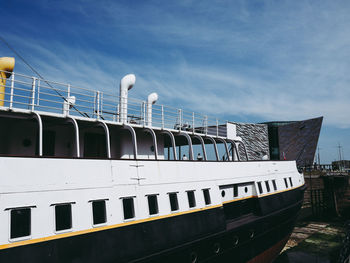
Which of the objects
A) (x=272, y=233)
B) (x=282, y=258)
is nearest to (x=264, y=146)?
(x=282, y=258)

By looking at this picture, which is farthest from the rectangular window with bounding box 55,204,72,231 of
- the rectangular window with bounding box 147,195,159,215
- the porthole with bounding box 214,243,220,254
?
the porthole with bounding box 214,243,220,254

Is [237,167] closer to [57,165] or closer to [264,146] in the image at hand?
[57,165]

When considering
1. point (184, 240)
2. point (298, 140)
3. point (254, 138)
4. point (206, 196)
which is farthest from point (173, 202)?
point (298, 140)

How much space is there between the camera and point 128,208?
7402 millimetres

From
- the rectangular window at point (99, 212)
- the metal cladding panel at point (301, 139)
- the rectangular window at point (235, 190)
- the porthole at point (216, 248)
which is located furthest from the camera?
the metal cladding panel at point (301, 139)

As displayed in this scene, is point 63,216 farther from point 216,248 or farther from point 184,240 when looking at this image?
point 216,248

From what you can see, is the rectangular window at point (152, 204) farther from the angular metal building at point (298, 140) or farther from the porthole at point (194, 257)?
the angular metal building at point (298, 140)

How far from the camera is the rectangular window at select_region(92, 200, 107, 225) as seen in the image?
666 centimetres

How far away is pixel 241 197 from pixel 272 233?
3131 mm

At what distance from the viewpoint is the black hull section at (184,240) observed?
585 cm

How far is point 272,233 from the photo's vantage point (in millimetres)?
13148

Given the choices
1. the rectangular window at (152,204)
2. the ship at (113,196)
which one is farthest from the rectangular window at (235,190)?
the rectangular window at (152,204)

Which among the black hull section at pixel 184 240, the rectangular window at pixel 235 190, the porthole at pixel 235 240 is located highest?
the rectangular window at pixel 235 190

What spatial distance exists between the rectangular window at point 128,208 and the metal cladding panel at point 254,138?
51.8 metres
